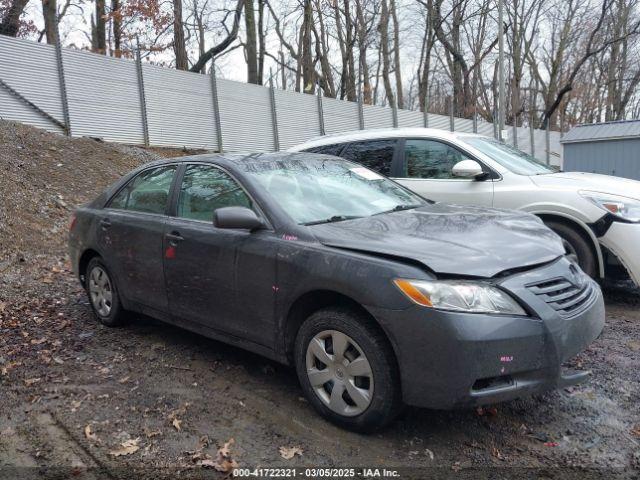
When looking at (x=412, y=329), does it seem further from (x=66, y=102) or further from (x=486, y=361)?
(x=66, y=102)

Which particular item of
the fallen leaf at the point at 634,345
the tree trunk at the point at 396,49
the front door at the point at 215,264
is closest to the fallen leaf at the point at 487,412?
the front door at the point at 215,264

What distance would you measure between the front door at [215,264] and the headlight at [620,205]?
328cm

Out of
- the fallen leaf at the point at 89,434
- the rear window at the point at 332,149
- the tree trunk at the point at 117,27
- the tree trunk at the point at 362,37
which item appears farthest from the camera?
the tree trunk at the point at 362,37

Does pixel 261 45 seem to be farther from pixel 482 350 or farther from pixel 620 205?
pixel 482 350

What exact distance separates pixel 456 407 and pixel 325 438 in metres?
0.75

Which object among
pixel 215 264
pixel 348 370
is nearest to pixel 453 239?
pixel 348 370

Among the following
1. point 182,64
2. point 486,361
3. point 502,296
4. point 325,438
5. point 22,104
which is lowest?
point 325,438

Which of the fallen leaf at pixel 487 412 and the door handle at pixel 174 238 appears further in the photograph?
the door handle at pixel 174 238

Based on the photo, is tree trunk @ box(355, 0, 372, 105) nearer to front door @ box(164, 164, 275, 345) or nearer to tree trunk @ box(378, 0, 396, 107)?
tree trunk @ box(378, 0, 396, 107)

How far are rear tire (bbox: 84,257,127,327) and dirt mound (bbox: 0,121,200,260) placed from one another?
256cm

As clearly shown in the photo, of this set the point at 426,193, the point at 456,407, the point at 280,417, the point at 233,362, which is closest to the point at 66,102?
the point at 426,193

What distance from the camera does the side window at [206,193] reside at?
385cm

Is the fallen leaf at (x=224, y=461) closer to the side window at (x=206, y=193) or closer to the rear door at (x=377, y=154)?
the side window at (x=206, y=193)

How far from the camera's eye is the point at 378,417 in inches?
114
